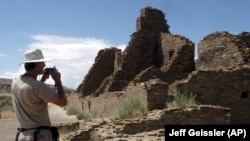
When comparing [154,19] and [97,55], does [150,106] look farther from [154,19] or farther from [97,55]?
[97,55]

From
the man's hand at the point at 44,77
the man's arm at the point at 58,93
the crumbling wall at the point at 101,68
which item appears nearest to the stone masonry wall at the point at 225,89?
the man's hand at the point at 44,77

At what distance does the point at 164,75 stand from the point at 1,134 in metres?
7.34

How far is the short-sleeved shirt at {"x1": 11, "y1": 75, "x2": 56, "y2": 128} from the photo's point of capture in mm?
5000

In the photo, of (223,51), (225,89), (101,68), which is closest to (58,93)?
(225,89)

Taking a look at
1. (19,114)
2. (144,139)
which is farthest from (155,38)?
(19,114)

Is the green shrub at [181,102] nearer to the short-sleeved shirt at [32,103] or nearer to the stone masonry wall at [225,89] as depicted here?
the stone masonry wall at [225,89]

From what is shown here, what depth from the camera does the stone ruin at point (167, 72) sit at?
47.1 ft

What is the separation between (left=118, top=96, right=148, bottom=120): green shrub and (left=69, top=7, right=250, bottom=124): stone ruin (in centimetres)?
24

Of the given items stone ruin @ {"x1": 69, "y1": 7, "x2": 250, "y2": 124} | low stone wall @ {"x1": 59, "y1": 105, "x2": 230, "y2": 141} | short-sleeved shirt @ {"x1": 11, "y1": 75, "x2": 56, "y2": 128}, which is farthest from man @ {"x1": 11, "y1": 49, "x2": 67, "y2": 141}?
stone ruin @ {"x1": 69, "y1": 7, "x2": 250, "y2": 124}

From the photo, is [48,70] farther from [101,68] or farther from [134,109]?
[101,68]

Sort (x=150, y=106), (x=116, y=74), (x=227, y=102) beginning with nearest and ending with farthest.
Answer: (x=150, y=106), (x=227, y=102), (x=116, y=74)

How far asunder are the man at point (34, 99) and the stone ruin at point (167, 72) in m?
7.56

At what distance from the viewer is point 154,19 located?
79.7 ft

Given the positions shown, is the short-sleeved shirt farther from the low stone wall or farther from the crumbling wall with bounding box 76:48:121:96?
the crumbling wall with bounding box 76:48:121:96
